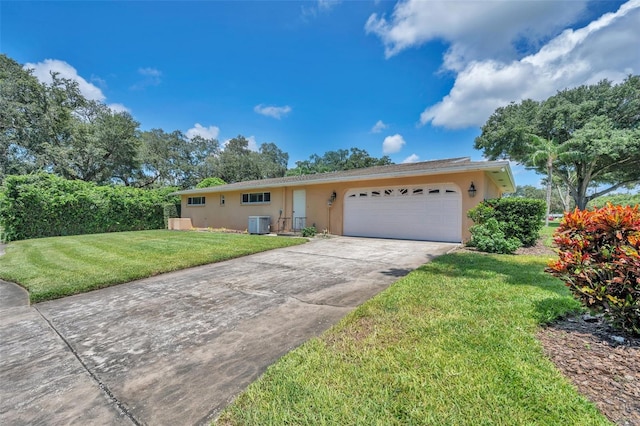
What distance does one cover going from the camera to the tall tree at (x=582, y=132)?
18.3m

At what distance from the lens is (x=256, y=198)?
584 inches

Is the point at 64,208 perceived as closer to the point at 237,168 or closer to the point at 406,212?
the point at 406,212

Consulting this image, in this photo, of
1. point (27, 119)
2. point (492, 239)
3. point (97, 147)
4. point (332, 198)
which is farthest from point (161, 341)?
point (27, 119)

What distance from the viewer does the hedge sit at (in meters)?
11.6

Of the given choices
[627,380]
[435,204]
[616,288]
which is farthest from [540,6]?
[627,380]

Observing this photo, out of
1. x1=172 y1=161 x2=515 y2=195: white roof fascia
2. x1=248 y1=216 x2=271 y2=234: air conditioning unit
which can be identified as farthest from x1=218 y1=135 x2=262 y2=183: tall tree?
x1=248 y1=216 x2=271 y2=234: air conditioning unit

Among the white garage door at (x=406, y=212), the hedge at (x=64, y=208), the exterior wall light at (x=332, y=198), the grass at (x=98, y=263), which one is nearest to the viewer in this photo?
the grass at (x=98, y=263)

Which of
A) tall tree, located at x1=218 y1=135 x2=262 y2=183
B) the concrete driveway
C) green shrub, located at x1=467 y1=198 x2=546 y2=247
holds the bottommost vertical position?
the concrete driveway

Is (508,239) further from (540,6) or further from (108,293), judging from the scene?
(108,293)

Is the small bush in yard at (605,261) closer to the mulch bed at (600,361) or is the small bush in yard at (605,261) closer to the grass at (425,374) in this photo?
the mulch bed at (600,361)

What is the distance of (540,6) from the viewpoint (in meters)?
8.02

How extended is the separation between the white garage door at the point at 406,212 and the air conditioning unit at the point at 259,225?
4.16m

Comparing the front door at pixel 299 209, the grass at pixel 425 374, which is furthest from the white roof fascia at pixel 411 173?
the grass at pixel 425 374

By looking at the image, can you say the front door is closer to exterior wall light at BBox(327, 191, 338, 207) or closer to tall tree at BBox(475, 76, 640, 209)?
exterior wall light at BBox(327, 191, 338, 207)
